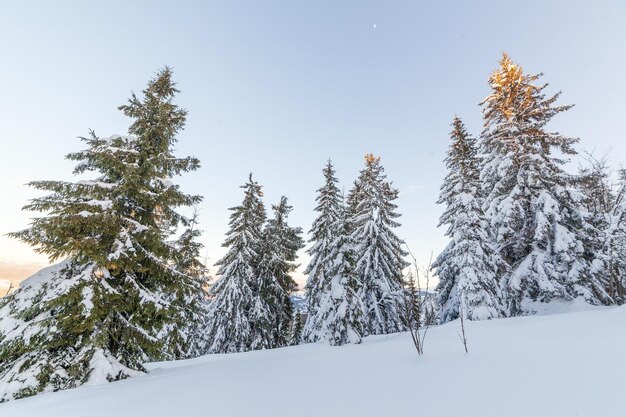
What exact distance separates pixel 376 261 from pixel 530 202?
8.27m

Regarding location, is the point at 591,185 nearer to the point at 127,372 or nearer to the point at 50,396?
the point at 127,372

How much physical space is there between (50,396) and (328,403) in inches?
252

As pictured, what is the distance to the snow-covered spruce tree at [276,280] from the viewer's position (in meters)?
20.1

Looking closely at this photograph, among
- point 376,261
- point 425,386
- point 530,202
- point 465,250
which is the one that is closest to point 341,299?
point 376,261

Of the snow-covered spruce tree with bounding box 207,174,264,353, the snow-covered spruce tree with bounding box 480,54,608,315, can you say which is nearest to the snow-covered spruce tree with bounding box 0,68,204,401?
the snow-covered spruce tree with bounding box 207,174,264,353

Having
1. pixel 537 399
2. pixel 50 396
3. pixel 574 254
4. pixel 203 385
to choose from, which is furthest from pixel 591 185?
pixel 50 396

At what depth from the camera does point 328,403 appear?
13.0ft

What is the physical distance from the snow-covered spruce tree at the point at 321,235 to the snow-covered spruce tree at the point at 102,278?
29.7 ft

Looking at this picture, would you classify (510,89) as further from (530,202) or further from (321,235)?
(321,235)

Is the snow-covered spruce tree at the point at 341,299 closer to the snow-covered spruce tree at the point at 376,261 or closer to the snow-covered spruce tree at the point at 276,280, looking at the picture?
the snow-covered spruce tree at the point at 376,261

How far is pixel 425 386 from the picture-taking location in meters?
4.07

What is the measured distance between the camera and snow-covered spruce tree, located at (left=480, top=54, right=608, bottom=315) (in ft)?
42.4

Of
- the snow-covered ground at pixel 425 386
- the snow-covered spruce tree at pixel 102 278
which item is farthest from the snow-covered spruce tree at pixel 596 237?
the snow-covered spruce tree at pixel 102 278

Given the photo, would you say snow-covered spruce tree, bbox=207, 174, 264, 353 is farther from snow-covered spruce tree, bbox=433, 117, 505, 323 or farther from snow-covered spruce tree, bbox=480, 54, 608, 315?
snow-covered spruce tree, bbox=480, 54, 608, 315
